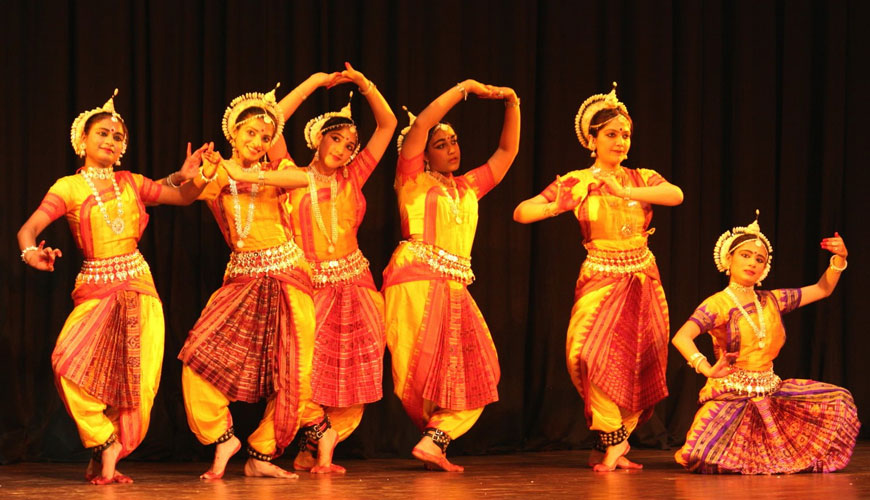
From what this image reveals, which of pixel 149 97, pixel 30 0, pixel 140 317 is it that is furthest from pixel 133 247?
pixel 30 0

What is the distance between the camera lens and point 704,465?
470cm

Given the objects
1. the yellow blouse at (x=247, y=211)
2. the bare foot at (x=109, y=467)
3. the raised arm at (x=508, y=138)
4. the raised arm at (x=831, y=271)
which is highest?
the raised arm at (x=508, y=138)

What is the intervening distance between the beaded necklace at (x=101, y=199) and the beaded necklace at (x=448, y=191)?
48.9 inches

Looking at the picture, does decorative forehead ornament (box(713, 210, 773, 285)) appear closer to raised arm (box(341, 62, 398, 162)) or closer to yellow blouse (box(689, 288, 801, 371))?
yellow blouse (box(689, 288, 801, 371))

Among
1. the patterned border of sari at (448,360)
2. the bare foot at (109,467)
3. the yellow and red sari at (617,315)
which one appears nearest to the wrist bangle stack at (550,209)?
the yellow and red sari at (617,315)

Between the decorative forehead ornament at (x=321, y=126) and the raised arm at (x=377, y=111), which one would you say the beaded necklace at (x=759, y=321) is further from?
the decorative forehead ornament at (x=321, y=126)

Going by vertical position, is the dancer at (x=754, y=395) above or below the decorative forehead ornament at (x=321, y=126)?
below

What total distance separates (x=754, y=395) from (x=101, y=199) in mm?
2605

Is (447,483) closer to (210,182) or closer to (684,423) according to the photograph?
(210,182)

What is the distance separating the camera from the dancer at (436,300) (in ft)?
15.9

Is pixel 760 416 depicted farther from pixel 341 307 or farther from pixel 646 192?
pixel 341 307

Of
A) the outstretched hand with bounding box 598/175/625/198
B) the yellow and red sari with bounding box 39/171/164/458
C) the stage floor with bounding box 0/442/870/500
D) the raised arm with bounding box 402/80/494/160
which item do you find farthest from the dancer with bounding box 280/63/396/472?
the outstretched hand with bounding box 598/175/625/198

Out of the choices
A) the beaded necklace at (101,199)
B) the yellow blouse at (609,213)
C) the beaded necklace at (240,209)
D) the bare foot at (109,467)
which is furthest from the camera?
the yellow blouse at (609,213)

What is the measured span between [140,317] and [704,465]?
221 cm
